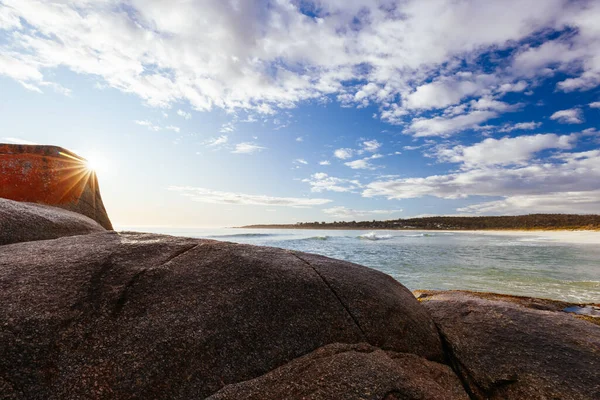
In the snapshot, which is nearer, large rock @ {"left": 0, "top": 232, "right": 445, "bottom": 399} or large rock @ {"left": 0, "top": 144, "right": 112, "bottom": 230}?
large rock @ {"left": 0, "top": 232, "right": 445, "bottom": 399}

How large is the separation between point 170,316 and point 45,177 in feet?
23.5

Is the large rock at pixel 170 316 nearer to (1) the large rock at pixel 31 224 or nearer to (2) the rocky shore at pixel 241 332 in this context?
(2) the rocky shore at pixel 241 332

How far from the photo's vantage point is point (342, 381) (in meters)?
2.93

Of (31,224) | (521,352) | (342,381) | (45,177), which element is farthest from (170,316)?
(45,177)

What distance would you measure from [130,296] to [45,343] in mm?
815

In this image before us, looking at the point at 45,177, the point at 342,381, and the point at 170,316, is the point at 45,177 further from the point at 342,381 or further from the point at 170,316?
the point at 342,381

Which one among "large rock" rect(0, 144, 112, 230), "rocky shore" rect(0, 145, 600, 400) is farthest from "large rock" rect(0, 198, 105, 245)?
"large rock" rect(0, 144, 112, 230)

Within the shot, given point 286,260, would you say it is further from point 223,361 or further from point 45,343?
point 45,343

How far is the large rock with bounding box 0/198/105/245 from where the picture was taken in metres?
5.00

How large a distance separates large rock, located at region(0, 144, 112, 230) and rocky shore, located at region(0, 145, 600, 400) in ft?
9.52

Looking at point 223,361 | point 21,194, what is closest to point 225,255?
point 223,361

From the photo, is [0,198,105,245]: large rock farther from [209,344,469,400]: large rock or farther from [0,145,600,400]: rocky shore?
[209,344,469,400]: large rock

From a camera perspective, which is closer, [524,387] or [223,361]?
[223,361]

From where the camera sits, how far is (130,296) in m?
3.51
